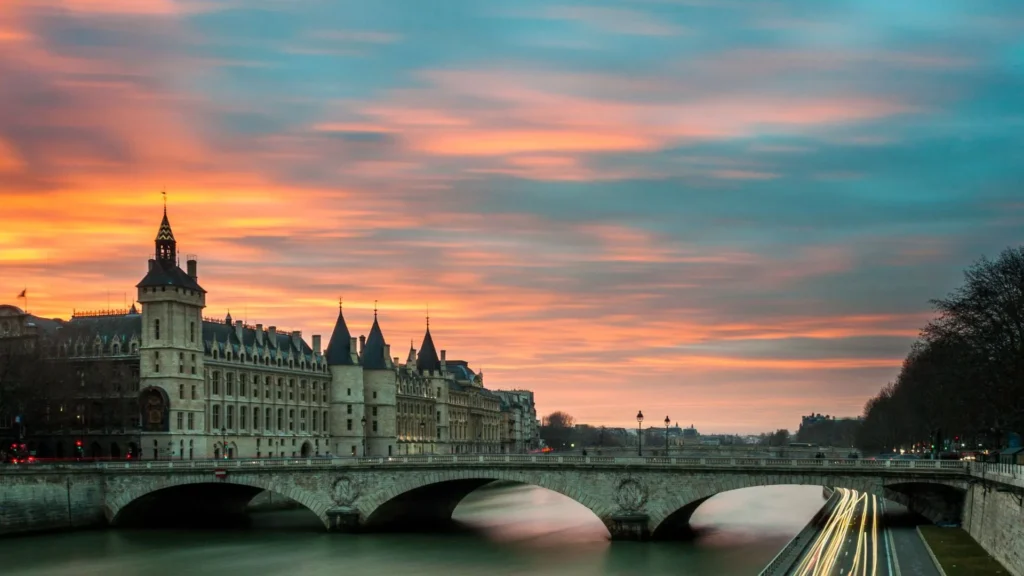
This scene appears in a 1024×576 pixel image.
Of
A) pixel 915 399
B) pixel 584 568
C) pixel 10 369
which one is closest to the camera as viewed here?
pixel 584 568

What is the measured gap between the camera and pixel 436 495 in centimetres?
9562

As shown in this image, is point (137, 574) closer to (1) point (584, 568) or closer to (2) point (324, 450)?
(1) point (584, 568)

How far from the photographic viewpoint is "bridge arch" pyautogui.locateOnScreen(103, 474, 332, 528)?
89000 mm

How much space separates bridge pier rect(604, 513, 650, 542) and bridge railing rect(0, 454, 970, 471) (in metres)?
3.42

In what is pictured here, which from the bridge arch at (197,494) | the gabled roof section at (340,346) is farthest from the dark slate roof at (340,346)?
the bridge arch at (197,494)

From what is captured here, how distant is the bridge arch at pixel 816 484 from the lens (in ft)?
234

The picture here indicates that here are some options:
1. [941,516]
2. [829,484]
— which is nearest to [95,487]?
[829,484]

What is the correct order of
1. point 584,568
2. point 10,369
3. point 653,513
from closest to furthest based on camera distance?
point 584,568 → point 653,513 → point 10,369

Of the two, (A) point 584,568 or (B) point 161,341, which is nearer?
(A) point 584,568

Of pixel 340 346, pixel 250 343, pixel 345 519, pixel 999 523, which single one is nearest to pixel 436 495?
pixel 345 519

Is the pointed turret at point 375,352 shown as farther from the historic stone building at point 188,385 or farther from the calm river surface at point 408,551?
the calm river surface at point 408,551

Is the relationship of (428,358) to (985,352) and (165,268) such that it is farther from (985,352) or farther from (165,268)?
(985,352)

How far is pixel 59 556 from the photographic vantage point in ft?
256

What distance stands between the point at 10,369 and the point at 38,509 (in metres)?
19.0
